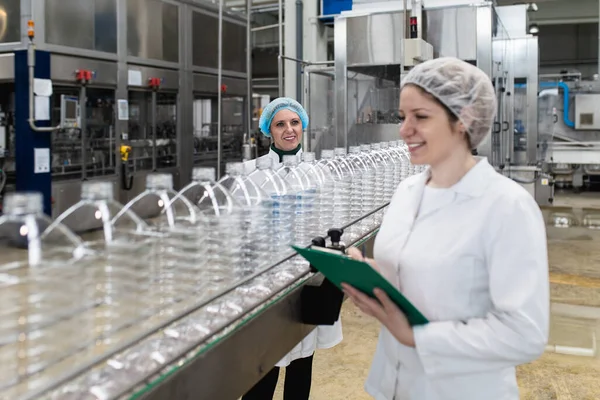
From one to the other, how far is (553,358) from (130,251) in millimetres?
2726

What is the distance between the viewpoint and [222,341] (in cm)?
104

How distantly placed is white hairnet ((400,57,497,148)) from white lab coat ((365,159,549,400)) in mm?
88

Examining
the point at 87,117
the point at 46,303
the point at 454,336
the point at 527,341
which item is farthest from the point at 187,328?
the point at 87,117

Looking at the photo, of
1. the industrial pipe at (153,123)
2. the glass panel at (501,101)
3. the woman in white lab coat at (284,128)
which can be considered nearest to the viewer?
the woman in white lab coat at (284,128)

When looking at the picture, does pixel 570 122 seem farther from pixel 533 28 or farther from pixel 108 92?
pixel 108 92

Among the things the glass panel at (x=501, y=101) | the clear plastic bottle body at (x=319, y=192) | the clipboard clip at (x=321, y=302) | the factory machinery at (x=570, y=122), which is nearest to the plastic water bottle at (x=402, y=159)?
the clear plastic bottle body at (x=319, y=192)

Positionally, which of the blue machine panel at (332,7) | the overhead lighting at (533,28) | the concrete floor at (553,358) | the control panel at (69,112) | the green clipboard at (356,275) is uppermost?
the overhead lighting at (533,28)

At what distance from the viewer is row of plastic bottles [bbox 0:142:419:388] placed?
0.88 m

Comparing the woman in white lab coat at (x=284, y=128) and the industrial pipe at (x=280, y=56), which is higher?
the industrial pipe at (x=280, y=56)

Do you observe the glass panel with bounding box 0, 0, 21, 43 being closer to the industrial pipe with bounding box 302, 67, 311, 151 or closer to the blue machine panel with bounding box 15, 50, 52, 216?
the blue machine panel with bounding box 15, 50, 52, 216

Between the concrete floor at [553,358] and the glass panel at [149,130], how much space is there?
283 cm

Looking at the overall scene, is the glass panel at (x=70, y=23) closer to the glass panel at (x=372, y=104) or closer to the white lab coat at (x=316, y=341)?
the glass panel at (x=372, y=104)

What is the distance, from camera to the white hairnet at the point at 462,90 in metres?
1.14

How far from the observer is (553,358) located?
3133mm
